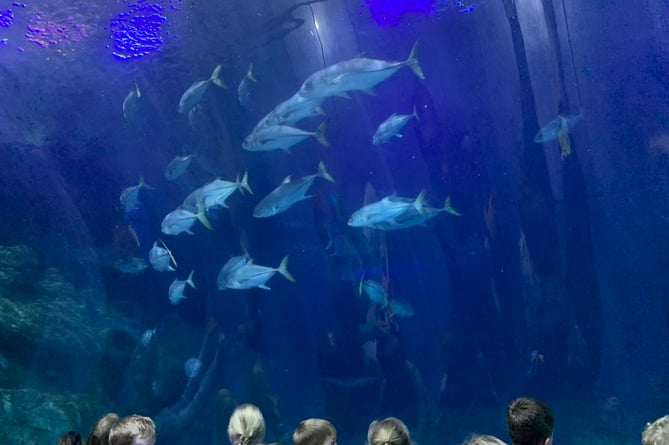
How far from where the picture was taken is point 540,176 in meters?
8.52

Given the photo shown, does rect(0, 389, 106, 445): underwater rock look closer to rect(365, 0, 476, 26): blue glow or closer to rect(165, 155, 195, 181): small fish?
rect(165, 155, 195, 181): small fish

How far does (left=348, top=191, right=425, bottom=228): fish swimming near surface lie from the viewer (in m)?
6.27

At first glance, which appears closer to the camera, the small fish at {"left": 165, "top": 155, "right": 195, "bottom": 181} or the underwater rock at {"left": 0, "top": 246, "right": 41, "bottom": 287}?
the small fish at {"left": 165, "top": 155, "right": 195, "bottom": 181}

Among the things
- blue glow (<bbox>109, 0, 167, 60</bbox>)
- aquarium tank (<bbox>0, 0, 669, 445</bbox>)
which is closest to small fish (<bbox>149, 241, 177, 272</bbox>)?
aquarium tank (<bbox>0, 0, 669, 445</bbox>)

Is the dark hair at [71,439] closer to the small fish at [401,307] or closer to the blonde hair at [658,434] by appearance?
the blonde hair at [658,434]

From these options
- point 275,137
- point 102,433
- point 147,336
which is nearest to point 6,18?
point 275,137

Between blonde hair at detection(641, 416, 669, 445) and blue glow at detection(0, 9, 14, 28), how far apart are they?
9784mm

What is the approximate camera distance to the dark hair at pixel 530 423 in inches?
78.1

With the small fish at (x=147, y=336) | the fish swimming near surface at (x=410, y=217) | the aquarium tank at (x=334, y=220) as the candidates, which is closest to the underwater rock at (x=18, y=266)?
the aquarium tank at (x=334, y=220)

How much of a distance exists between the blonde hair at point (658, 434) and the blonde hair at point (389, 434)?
93 centimetres

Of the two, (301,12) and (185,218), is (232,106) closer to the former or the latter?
Answer: (301,12)

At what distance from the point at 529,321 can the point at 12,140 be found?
8963 millimetres

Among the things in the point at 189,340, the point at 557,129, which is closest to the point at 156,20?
the point at 189,340

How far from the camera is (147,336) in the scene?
26.7ft
